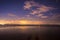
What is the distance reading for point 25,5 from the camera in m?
1.58

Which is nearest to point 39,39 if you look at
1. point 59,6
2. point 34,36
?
point 34,36

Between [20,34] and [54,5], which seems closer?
[54,5]

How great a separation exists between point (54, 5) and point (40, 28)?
41cm

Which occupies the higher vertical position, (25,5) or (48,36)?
(25,5)

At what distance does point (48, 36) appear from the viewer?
1617 mm

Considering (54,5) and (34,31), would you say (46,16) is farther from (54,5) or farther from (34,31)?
(34,31)

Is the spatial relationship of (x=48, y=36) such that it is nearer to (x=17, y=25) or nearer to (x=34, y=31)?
(x=34, y=31)

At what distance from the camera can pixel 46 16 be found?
→ 5.20 feet

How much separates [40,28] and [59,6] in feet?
1.45

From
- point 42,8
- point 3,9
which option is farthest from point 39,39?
point 3,9

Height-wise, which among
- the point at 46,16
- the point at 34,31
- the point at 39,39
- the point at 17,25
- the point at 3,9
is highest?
the point at 3,9

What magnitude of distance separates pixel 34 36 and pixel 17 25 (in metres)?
0.31

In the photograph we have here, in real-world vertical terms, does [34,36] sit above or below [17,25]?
below

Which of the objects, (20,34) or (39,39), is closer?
(39,39)
